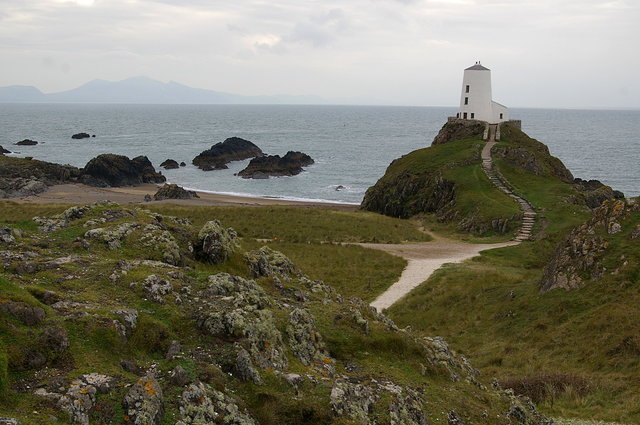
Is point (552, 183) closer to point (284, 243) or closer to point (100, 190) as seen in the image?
point (284, 243)

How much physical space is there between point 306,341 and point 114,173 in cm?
9069

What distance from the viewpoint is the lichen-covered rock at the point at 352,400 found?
32.6 ft

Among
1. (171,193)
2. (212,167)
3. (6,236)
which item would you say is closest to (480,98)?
(171,193)

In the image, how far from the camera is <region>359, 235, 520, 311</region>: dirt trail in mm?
31089

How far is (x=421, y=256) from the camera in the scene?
40.3 metres

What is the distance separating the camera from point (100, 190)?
87688 mm

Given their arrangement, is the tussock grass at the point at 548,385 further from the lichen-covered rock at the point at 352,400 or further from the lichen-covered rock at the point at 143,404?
the lichen-covered rock at the point at 143,404

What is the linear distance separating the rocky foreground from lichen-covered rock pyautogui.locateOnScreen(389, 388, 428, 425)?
0.09ft

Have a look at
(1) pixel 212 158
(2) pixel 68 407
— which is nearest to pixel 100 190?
(1) pixel 212 158

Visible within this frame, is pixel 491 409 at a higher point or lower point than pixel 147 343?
→ lower

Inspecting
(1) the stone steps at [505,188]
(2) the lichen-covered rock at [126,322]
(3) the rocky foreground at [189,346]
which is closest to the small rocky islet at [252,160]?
(1) the stone steps at [505,188]

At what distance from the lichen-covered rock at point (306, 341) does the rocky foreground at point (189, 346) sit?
3 centimetres

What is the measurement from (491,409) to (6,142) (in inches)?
7070

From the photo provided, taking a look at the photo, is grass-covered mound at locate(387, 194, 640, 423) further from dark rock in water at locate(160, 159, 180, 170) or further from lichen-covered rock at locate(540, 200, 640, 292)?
dark rock in water at locate(160, 159, 180, 170)
